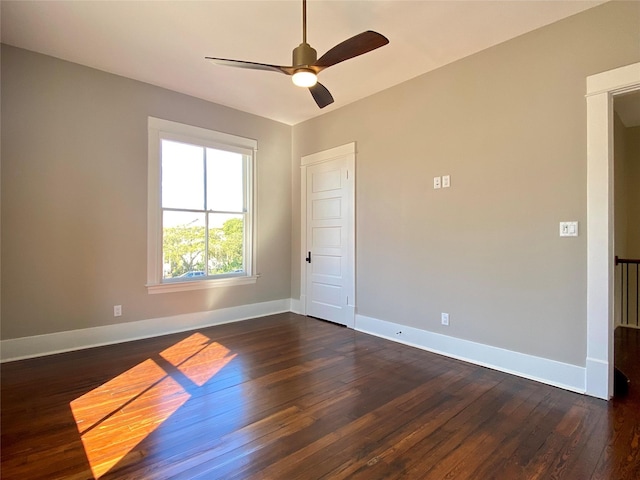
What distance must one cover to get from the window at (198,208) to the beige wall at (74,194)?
0.14m

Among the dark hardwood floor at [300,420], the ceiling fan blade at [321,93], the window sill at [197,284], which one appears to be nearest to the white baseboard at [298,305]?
the window sill at [197,284]

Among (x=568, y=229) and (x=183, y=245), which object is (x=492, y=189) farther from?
(x=183, y=245)

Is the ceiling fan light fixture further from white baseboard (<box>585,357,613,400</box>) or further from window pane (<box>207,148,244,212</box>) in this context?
white baseboard (<box>585,357,613,400</box>)

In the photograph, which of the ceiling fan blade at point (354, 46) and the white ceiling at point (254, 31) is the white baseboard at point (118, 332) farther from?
the ceiling fan blade at point (354, 46)

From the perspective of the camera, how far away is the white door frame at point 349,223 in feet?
14.3

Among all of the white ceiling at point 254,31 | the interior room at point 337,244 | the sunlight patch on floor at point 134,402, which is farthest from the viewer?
the white ceiling at point 254,31

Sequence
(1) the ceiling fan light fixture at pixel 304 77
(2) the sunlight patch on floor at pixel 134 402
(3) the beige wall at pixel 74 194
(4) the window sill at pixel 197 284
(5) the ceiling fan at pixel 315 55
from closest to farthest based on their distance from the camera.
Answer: (2) the sunlight patch on floor at pixel 134 402, (5) the ceiling fan at pixel 315 55, (1) the ceiling fan light fixture at pixel 304 77, (3) the beige wall at pixel 74 194, (4) the window sill at pixel 197 284

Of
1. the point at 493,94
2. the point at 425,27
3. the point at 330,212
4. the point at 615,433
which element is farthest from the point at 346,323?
the point at 425,27

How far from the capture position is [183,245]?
4.25 m

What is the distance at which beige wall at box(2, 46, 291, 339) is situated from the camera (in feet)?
10.3

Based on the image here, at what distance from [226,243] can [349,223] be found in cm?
180

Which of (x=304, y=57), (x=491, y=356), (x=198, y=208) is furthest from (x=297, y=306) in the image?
(x=304, y=57)

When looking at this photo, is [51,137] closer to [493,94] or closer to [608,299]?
[493,94]

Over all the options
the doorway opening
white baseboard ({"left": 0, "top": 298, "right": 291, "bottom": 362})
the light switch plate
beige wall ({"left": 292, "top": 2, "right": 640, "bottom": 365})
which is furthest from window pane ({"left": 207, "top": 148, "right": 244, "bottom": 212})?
the doorway opening
